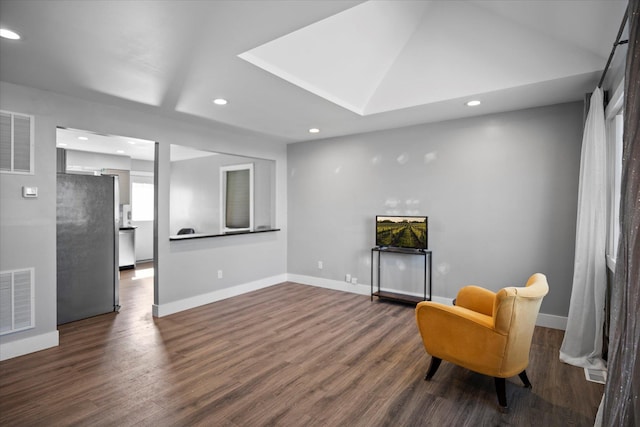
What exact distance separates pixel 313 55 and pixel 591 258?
2984 millimetres

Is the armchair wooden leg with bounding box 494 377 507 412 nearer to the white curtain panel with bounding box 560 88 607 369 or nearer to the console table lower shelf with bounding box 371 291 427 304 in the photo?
the white curtain panel with bounding box 560 88 607 369

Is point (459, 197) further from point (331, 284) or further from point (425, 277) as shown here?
point (331, 284)

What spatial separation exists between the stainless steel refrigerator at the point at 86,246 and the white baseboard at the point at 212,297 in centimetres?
78

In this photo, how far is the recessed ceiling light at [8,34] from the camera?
2.16 metres

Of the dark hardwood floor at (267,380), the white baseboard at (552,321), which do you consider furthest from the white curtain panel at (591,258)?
the white baseboard at (552,321)

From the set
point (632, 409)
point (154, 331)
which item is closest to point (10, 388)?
point (154, 331)

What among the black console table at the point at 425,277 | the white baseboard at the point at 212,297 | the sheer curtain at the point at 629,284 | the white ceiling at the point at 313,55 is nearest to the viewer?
the sheer curtain at the point at 629,284

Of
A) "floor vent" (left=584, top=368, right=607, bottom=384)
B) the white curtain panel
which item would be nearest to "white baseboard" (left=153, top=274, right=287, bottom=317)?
the white curtain panel

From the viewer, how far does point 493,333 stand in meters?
2.27

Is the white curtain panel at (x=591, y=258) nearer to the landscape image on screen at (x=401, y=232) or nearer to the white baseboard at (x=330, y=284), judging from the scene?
the landscape image on screen at (x=401, y=232)

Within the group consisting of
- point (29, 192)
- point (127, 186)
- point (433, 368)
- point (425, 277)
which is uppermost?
point (127, 186)

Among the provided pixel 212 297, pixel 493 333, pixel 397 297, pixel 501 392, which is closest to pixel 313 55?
pixel 493 333

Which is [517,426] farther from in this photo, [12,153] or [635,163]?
[12,153]

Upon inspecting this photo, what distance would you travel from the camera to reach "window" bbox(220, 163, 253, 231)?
237 inches
